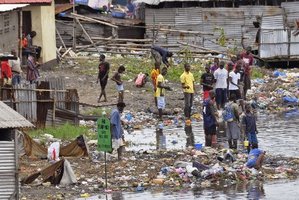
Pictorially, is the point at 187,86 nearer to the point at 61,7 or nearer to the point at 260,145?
the point at 260,145

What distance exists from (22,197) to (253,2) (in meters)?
28.5

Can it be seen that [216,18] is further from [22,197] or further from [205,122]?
[22,197]

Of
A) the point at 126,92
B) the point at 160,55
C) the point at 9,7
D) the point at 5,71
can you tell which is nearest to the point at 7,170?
the point at 5,71

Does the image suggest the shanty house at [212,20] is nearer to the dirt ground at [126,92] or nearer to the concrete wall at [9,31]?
the dirt ground at [126,92]

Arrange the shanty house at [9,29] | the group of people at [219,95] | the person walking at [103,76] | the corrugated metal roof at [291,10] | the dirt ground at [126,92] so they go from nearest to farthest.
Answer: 1. the group of people at [219,95]
2. the person walking at [103,76]
3. the dirt ground at [126,92]
4. the shanty house at [9,29]
5. the corrugated metal roof at [291,10]

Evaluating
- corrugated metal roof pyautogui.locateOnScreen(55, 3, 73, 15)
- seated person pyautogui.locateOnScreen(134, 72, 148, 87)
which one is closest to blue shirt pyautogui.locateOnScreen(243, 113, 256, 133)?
seated person pyautogui.locateOnScreen(134, 72, 148, 87)

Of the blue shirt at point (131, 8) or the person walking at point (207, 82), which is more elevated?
the blue shirt at point (131, 8)

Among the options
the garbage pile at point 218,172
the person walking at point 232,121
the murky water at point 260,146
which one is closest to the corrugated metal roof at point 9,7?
the murky water at point 260,146

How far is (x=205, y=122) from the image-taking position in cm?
2320

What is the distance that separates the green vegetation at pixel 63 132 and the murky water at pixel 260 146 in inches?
45.8

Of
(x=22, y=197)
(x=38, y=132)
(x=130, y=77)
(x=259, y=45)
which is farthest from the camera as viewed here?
(x=259, y=45)

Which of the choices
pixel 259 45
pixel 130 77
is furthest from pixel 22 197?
pixel 259 45

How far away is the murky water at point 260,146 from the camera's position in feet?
60.1

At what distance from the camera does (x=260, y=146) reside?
23.6 m
